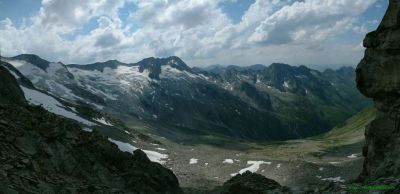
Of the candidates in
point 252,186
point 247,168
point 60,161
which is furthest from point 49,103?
point 252,186

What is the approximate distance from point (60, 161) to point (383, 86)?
2697 cm

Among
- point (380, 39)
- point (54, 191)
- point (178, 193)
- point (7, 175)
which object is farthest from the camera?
point (178, 193)

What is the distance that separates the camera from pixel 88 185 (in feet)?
101

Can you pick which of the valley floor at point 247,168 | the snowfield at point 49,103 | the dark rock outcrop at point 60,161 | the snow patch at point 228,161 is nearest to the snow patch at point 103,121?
the snowfield at point 49,103

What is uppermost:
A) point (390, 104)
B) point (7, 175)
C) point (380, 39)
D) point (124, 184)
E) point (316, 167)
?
point (380, 39)

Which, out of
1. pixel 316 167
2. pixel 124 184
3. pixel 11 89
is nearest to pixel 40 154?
pixel 124 184

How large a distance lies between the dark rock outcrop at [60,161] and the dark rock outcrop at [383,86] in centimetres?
2075

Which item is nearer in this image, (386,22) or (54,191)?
(54,191)

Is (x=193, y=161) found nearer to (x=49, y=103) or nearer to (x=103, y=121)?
(x=49, y=103)

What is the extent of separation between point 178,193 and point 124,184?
465 inches

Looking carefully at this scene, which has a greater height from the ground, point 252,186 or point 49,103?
point 49,103

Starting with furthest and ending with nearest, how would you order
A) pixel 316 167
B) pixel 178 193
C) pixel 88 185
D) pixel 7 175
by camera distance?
1. pixel 316 167
2. pixel 178 193
3. pixel 88 185
4. pixel 7 175

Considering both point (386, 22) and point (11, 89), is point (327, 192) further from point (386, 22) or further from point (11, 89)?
point (11, 89)

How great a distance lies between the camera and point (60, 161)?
114 ft
